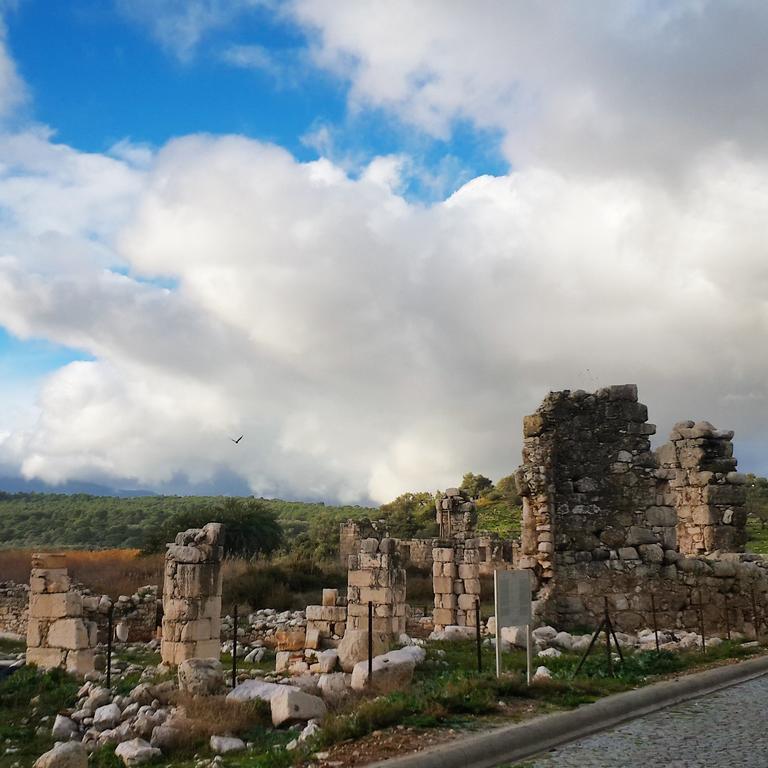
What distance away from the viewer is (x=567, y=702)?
7.96 m

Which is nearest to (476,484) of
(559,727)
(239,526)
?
(239,526)

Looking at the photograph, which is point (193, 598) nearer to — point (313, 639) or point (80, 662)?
point (80, 662)

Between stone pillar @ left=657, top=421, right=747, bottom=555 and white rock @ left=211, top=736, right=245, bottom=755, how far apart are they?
38.0 feet

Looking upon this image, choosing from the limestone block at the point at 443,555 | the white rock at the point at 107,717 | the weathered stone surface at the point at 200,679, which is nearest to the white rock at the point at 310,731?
the weathered stone surface at the point at 200,679

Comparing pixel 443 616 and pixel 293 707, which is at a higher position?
pixel 293 707

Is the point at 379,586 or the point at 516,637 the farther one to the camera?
the point at 379,586

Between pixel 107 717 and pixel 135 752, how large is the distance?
2.13m

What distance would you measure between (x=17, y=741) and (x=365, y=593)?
7745mm

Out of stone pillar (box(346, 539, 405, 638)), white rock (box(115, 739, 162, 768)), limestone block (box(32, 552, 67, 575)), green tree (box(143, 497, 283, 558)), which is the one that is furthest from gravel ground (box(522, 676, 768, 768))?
green tree (box(143, 497, 283, 558))

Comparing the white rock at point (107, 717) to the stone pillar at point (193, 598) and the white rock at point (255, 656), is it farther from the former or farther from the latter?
the white rock at point (255, 656)

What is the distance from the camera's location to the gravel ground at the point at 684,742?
20.1 ft

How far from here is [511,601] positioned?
9.10 m

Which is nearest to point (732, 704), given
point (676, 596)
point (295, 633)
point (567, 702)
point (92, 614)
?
point (567, 702)

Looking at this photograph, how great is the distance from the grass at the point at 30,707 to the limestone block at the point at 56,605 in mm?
1293
